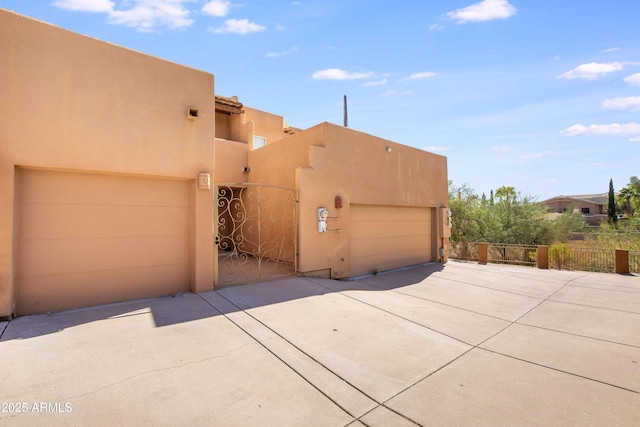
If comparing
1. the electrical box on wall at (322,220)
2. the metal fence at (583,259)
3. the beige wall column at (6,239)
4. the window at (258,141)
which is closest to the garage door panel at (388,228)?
the electrical box on wall at (322,220)

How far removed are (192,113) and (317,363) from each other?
5.65 m

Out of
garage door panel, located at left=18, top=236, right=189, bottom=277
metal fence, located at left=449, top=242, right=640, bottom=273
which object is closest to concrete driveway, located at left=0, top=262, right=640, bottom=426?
garage door panel, located at left=18, top=236, right=189, bottom=277

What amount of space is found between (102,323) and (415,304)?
5.87m

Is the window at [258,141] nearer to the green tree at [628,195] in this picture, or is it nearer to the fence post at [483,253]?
the fence post at [483,253]

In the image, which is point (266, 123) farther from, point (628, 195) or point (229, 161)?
point (628, 195)

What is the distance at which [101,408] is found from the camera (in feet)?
9.62

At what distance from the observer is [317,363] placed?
156 inches

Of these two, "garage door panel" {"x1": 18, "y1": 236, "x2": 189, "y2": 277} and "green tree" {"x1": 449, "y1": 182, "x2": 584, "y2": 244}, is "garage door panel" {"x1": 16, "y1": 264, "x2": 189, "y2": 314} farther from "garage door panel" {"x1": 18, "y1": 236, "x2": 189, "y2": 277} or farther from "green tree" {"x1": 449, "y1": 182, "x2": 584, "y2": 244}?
"green tree" {"x1": 449, "y1": 182, "x2": 584, "y2": 244}

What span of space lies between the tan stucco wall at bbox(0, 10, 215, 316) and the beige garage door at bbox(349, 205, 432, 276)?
5033mm

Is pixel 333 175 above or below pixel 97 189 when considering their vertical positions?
above

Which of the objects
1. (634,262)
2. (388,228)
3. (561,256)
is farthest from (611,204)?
(388,228)

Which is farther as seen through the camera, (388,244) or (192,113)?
(388,244)

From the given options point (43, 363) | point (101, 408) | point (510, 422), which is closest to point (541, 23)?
point (510, 422)

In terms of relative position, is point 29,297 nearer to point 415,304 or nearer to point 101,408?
point 101,408
